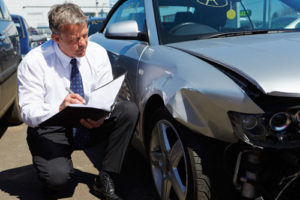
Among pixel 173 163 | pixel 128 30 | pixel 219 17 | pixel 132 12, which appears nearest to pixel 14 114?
pixel 132 12

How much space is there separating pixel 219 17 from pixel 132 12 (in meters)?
0.91

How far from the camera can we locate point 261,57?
160 centimetres

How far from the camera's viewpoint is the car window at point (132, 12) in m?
2.73

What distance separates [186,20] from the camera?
254cm

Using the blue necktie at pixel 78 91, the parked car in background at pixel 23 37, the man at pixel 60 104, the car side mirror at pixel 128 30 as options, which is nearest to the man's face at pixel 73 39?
the man at pixel 60 104

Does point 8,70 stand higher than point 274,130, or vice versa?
point 274,130

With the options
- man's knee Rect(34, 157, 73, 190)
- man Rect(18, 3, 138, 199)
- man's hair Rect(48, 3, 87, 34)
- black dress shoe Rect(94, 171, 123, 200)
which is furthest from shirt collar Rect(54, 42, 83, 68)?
black dress shoe Rect(94, 171, 123, 200)

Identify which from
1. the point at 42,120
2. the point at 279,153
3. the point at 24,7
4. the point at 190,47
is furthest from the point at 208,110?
the point at 24,7

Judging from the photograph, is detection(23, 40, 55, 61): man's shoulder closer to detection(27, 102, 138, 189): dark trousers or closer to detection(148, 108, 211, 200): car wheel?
detection(27, 102, 138, 189): dark trousers

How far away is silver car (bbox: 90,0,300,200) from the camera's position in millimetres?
1395

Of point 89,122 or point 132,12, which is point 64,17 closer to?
point 89,122

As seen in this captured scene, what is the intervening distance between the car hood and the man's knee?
102 centimetres

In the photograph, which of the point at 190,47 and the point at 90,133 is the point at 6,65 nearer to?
the point at 90,133

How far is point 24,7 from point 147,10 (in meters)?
33.0
